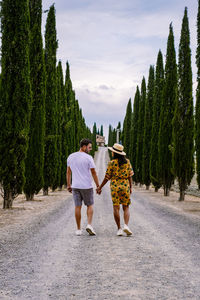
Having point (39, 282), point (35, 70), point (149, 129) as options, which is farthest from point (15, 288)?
point (149, 129)

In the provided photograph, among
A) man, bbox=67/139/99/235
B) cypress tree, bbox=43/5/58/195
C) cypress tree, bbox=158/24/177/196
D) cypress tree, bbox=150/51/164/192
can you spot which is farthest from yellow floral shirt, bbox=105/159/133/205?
cypress tree, bbox=150/51/164/192

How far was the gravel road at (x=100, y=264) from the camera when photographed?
4.18m

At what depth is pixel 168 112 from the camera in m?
24.1

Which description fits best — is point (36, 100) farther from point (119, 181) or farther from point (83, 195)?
point (119, 181)

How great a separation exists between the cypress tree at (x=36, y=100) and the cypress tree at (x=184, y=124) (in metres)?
7.45

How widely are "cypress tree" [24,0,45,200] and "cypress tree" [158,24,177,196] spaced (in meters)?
8.90

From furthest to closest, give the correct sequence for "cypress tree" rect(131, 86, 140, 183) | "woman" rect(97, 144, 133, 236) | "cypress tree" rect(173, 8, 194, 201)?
"cypress tree" rect(131, 86, 140, 183) < "cypress tree" rect(173, 8, 194, 201) < "woman" rect(97, 144, 133, 236)

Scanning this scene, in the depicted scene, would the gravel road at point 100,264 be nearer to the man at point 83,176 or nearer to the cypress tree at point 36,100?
the man at point 83,176

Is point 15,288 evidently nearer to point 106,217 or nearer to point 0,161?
point 106,217

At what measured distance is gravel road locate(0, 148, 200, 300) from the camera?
418 centimetres

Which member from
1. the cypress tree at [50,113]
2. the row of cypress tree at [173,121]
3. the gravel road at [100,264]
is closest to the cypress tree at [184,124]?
the row of cypress tree at [173,121]

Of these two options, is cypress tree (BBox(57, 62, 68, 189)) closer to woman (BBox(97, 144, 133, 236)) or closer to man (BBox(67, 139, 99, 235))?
man (BBox(67, 139, 99, 235))

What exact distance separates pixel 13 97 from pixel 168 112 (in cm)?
1269

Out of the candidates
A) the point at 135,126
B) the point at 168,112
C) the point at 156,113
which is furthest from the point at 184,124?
the point at 135,126
